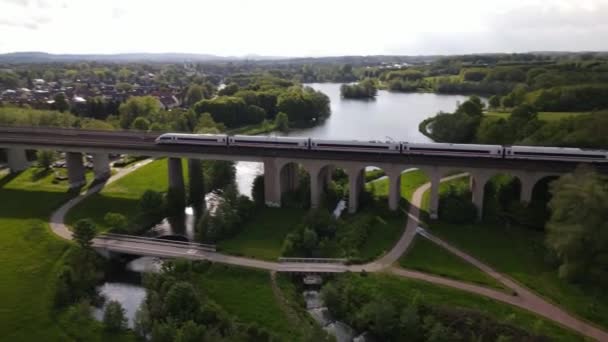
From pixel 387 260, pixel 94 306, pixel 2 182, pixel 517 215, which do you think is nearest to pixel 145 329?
pixel 94 306

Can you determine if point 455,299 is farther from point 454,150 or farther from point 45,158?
point 45,158

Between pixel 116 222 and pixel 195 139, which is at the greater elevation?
pixel 195 139

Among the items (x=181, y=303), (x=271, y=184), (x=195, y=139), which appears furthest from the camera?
(x=195, y=139)

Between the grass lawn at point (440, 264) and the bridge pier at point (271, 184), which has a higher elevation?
the bridge pier at point (271, 184)

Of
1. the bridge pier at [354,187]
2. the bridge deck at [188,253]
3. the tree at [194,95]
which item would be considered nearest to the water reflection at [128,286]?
the bridge deck at [188,253]

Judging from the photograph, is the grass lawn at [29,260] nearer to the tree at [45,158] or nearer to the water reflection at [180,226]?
the tree at [45,158]

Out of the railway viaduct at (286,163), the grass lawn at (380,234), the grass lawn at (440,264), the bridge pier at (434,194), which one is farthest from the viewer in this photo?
the bridge pier at (434,194)

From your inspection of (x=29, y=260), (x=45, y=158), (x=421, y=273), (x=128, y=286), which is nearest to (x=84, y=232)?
(x=29, y=260)
